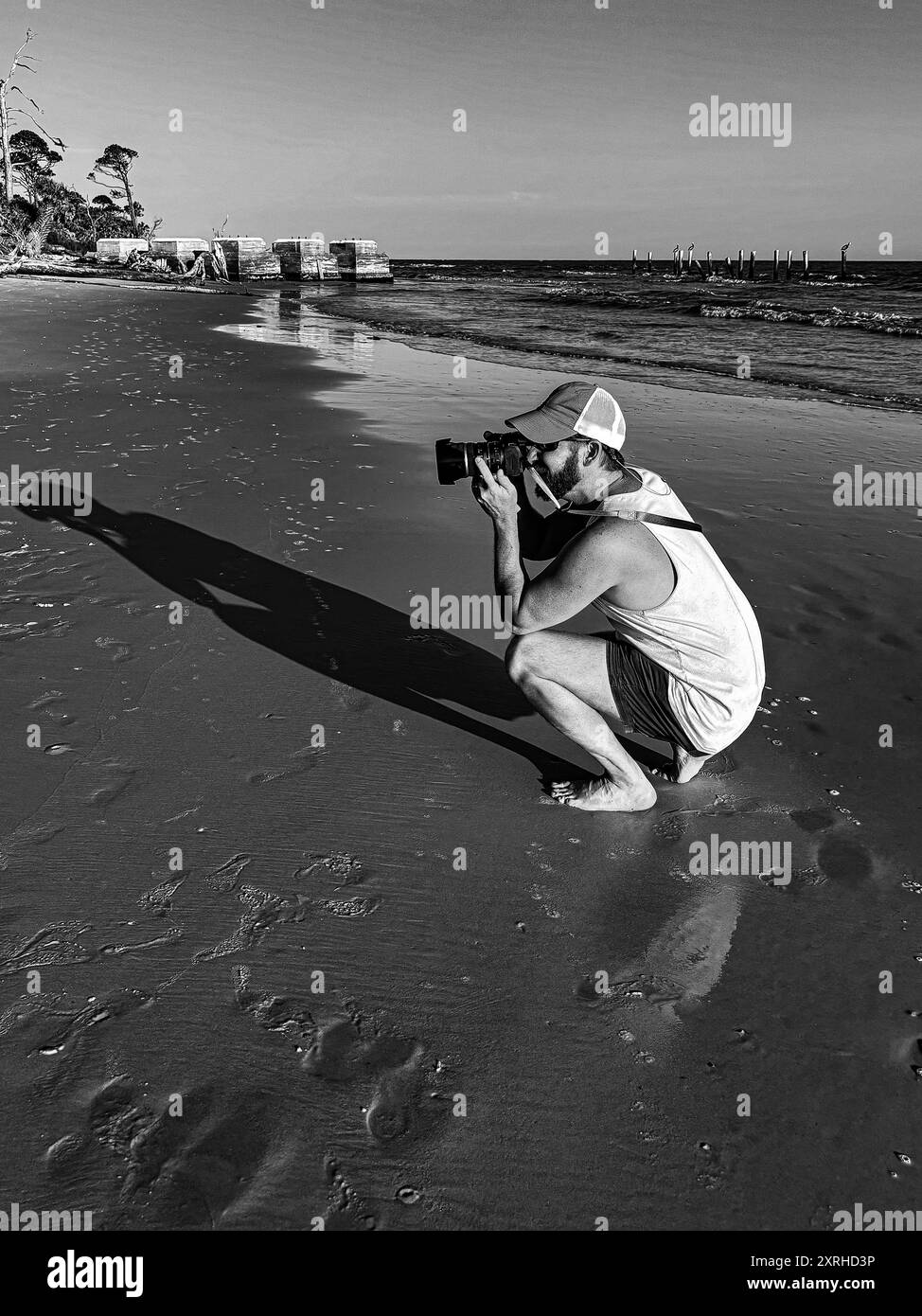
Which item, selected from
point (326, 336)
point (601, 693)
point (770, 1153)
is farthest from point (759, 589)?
point (326, 336)

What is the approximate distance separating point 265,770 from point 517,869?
99cm

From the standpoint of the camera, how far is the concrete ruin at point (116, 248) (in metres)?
47.6

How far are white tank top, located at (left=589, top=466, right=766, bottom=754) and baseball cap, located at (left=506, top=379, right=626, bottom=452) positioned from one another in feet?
0.52

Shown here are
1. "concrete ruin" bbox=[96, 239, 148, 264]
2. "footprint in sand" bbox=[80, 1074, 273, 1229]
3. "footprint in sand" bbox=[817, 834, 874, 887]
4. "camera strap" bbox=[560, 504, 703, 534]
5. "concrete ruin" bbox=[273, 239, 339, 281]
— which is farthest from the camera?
"concrete ruin" bbox=[96, 239, 148, 264]

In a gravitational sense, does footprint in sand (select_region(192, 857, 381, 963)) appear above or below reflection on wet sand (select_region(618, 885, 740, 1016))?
above

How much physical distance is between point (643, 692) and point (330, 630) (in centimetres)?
179

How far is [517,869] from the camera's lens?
8.82 feet

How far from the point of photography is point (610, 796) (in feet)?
9.70

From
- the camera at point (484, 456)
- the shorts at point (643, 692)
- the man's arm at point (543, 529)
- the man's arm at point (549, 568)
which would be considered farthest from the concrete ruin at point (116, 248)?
the shorts at point (643, 692)

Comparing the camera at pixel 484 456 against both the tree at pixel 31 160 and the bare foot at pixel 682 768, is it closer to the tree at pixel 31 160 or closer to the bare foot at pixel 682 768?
the bare foot at pixel 682 768

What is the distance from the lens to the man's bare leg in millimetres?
2910

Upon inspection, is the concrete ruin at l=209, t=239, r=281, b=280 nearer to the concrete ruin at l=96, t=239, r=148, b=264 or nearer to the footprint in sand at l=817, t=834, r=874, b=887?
the concrete ruin at l=96, t=239, r=148, b=264

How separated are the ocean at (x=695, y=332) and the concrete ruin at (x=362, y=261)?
846 centimetres

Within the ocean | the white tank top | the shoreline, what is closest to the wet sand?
the white tank top
